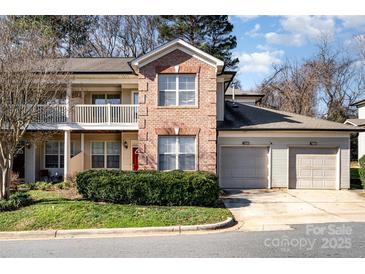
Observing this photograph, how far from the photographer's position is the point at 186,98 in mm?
16578

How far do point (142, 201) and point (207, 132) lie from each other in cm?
561

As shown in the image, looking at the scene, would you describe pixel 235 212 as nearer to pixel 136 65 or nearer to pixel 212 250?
pixel 212 250

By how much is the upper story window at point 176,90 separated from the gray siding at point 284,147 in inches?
104

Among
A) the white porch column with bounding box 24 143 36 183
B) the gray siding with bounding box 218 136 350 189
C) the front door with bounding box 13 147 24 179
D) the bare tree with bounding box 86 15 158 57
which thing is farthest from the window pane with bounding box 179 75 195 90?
the bare tree with bounding box 86 15 158 57

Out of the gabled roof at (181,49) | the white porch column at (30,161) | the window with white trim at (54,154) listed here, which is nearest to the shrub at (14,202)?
the gabled roof at (181,49)

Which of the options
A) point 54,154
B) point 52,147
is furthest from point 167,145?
point 52,147

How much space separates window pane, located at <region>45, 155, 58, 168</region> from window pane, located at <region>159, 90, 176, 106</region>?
26.2ft

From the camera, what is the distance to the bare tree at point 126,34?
39031 millimetres

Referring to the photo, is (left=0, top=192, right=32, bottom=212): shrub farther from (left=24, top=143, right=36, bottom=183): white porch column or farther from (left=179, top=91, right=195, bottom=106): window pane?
(left=24, top=143, right=36, bottom=183): white porch column

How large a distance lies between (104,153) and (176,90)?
6.41m

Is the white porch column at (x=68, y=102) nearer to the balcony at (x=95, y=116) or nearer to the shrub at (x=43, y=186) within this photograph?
the balcony at (x=95, y=116)

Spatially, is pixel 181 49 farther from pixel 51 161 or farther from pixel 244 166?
pixel 51 161

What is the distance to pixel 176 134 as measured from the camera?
16438 mm

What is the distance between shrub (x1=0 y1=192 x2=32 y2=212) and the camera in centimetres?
1112
